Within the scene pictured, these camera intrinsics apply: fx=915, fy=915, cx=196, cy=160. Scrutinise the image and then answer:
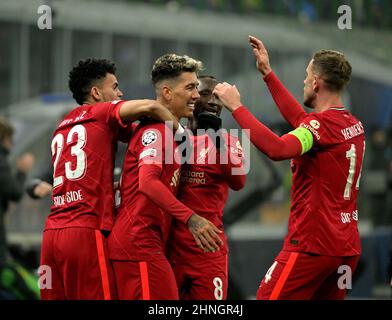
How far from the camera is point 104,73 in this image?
5.94 m

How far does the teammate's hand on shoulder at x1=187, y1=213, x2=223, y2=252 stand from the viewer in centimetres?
510

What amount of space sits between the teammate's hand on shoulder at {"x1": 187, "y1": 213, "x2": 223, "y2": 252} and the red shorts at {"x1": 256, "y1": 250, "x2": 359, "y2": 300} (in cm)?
65

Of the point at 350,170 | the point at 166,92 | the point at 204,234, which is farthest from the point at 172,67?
the point at 350,170

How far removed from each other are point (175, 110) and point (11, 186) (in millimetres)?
3567

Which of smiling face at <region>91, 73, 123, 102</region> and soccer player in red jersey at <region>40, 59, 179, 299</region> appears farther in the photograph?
smiling face at <region>91, 73, 123, 102</region>

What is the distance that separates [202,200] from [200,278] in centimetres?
50

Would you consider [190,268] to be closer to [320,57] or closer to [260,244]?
[320,57]

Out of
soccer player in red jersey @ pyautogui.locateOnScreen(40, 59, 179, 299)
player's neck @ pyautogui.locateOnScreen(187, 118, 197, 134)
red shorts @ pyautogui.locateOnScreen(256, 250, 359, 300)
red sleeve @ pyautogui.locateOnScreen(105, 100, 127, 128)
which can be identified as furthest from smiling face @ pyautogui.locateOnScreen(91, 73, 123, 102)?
red shorts @ pyautogui.locateOnScreen(256, 250, 359, 300)

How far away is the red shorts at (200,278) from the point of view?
19.3 feet

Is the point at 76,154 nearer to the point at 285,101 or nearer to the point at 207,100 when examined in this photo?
the point at 207,100

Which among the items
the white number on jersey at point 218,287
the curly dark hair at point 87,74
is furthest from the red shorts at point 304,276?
the curly dark hair at point 87,74

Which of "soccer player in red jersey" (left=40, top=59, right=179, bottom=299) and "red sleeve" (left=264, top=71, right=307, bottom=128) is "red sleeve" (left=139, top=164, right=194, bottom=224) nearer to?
"soccer player in red jersey" (left=40, top=59, right=179, bottom=299)

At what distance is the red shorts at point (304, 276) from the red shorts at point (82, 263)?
0.98 m

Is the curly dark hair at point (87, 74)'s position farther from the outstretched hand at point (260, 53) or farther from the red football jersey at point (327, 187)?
the red football jersey at point (327, 187)
